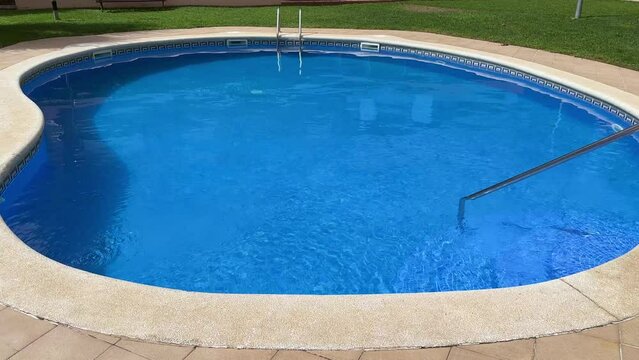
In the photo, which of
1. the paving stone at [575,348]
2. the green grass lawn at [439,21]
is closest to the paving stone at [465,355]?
the paving stone at [575,348]

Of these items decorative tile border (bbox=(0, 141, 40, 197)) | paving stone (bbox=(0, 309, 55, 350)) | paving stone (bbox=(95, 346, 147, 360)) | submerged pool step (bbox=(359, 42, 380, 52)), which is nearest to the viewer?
paving stone (bbox=(95, 346, 147, 360))

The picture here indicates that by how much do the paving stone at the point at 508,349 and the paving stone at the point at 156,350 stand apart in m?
1.82

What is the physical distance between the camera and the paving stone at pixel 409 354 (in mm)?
3373

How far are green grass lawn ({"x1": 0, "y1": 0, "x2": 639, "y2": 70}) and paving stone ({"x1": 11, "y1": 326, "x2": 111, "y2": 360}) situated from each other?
12.8m

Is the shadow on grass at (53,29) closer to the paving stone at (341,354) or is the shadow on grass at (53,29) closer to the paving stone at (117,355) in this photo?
the paving stone at (117,355)

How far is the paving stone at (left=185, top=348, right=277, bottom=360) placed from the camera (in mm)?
3348

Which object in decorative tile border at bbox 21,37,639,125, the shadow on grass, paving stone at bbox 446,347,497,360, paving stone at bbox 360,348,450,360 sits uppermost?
the shadow on grass

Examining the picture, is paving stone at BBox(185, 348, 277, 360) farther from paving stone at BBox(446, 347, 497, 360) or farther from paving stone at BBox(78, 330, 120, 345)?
paving stone at BBox(446, 347, 497, 360)

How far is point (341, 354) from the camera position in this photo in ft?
11.2

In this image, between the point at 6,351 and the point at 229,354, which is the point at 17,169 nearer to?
the point at 6,351

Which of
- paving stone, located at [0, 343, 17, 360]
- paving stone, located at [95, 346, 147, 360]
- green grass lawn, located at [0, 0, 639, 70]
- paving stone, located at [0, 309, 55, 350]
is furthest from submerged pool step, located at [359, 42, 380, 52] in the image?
paving stone, located at [0, 343, 17, 360]

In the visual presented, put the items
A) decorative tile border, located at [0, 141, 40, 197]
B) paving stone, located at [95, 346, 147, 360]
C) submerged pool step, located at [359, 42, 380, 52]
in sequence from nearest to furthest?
paving stone, located at [95, 346, 147, 360] → decorative tile border, located at [0, 141, 40, 197] → submerged pool step, located at [359, 42, 380, 52]

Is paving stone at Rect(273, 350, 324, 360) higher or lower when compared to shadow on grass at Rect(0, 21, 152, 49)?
lower

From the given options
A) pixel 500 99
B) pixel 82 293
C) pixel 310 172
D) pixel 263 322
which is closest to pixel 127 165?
pixel 310 172
